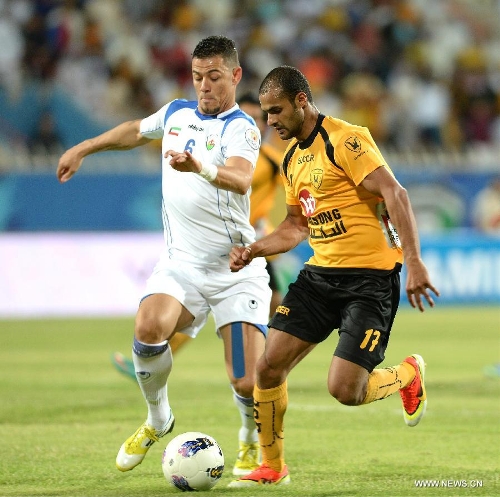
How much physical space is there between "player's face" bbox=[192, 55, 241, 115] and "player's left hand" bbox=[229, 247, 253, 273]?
954 mm

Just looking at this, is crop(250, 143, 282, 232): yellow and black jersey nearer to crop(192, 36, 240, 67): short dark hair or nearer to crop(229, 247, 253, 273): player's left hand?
crop(192, 36, 240, 67): short dark hair

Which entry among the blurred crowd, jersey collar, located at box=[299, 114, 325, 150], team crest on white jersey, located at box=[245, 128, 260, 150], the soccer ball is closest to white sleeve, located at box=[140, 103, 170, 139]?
team crest on white jersey, located at box=[245, 128, 260, 150]

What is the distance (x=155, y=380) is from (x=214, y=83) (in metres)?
1.85

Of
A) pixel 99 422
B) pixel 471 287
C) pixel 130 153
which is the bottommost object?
pixel 471 287

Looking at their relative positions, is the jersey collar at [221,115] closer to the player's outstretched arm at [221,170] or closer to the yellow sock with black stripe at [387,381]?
the player's outstretched arm at [221,170]

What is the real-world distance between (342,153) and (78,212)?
41.2 feet

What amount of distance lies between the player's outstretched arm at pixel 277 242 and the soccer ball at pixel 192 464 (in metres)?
1.07

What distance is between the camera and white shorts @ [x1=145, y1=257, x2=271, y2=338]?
6770 millimetres

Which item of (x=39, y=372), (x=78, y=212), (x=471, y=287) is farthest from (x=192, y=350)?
(x=471, y=287)

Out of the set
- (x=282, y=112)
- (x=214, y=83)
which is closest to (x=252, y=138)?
(x=214, y=83)

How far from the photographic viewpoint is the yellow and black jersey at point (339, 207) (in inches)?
245

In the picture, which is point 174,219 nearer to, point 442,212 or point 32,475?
point 32,475

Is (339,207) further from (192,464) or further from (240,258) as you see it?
(192,464)

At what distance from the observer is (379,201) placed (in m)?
6.33
